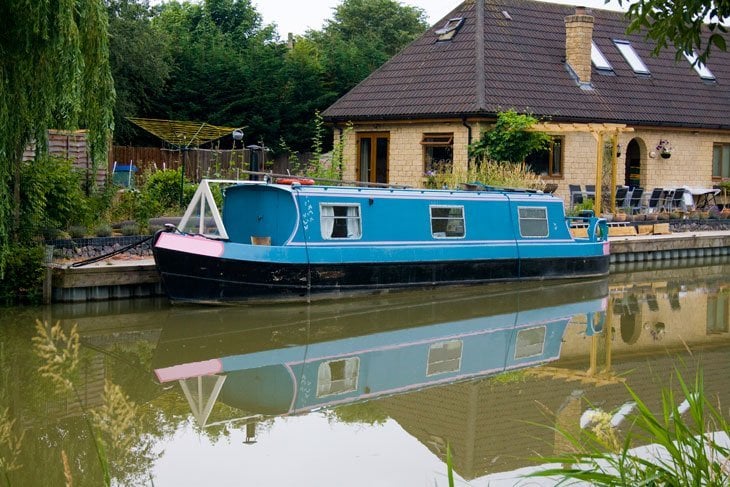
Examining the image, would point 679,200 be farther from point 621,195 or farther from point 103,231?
point 103,231

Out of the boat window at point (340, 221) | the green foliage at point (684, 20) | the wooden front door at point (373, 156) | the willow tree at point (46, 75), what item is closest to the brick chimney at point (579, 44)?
the wooden front door at point (373, 156)

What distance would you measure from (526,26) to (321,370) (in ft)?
53.5

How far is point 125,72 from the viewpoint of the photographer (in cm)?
2802

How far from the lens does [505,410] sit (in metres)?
9.20

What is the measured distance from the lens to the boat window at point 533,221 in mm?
17156

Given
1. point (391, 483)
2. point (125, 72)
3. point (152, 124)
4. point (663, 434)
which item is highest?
point (125, 72)

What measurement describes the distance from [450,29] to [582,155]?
4436 mm

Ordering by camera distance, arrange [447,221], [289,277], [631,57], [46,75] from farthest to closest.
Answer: [631,57] → [447,221] → [289,277] → [46,75]

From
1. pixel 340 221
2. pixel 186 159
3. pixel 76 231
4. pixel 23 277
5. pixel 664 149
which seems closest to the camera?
pixel 23 277

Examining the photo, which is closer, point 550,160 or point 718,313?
point 718,313

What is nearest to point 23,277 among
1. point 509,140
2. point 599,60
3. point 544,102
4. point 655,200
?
point 509,140

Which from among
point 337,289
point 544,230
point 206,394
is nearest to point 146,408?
point 206,394

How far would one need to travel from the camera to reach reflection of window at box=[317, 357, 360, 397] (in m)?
9.98

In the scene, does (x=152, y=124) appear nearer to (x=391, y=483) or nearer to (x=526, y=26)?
(x=526, y=26)
